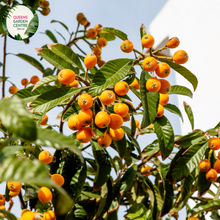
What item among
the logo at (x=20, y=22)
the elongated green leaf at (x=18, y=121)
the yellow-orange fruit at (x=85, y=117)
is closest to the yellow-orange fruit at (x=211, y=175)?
the yellow-orange fruit at (x=85, y=117)

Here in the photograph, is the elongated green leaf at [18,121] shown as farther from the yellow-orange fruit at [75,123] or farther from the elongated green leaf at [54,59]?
the elongated green leaf at [54,59]

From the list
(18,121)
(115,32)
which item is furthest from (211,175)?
(18,121)

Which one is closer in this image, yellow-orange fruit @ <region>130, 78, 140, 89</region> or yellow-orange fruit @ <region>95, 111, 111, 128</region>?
yellow-orange fruit @ <region>95, 111, 111, 128</region>

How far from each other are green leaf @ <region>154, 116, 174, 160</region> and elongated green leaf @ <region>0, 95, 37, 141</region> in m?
0.92

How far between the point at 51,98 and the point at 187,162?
0.80 m

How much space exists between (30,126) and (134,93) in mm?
921

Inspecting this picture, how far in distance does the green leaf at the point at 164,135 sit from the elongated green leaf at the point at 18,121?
92 centimetres

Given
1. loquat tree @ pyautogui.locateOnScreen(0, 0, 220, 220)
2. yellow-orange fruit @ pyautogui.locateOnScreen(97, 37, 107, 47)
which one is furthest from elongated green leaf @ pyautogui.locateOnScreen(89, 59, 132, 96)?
yellow-orange fruit @ pyautogui.locateOnScreen(97, 37, 107, 47)

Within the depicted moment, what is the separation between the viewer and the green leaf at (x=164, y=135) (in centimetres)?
132

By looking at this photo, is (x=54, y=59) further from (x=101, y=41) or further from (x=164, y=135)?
(x=101, y=41)

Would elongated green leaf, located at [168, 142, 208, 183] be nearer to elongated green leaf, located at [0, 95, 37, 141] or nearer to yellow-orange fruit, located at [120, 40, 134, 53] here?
yellow-orange fruit, located at [120, 40, 134, 53]

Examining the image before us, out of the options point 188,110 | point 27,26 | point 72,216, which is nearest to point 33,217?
point 72,216

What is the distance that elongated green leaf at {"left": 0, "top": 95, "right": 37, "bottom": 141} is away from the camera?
503 mm

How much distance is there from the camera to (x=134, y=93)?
1.38 m
